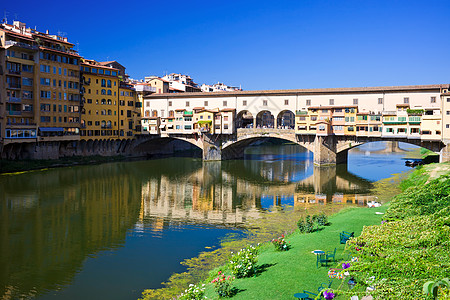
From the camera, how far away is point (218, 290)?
12.6m

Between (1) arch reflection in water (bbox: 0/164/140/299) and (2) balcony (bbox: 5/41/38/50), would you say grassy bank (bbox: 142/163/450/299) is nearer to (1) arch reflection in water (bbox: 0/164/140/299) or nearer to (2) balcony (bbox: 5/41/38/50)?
(1) arch reflection in water (bbox: 0/164/140/299)

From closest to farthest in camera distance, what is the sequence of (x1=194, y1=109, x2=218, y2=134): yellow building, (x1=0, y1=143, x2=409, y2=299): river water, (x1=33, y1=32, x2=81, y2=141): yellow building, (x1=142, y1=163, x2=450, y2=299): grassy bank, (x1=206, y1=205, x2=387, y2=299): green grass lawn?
(x1=142, y1=163, x2=450, y2=299): grassy bank → (x1=206, y1=205, x2=387, y2=299): green grass lawn → (x1=0, y1=143, x2=409, y2=299): river water → (x1=33, y1=32, x2=81, y2=141): yellow building → (x1=194, y1=109, x2=218, y2=134): yellow building

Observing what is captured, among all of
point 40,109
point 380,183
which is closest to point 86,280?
point 380,183

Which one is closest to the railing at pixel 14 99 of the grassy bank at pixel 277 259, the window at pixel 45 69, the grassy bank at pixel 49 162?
the window at pixel 45 69

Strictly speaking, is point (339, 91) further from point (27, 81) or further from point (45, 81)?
point (27, 81)

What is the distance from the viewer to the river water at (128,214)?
55.2 ft

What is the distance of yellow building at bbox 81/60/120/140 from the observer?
5865 cm

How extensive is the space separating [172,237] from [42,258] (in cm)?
680

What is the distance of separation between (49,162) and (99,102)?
1379 cm

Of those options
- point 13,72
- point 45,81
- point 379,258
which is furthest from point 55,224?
point 45,81

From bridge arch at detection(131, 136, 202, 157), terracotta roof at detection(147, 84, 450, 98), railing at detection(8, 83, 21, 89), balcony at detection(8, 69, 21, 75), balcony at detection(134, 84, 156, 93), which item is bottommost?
bridge arch at detection(131, 136, 202, 157)

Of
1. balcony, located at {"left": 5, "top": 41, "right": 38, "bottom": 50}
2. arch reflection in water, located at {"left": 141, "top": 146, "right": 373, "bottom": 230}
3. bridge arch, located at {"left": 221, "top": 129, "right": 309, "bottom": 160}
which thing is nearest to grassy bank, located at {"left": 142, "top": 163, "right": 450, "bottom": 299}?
arch reflection in water, located at {"left": 141, "top": 146, "right": 373, "bottom": 230}

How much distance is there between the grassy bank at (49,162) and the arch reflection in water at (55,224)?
2524mm

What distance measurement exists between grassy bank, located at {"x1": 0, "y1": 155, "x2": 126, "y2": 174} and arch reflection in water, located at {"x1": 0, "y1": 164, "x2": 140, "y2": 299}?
99.4 inches
